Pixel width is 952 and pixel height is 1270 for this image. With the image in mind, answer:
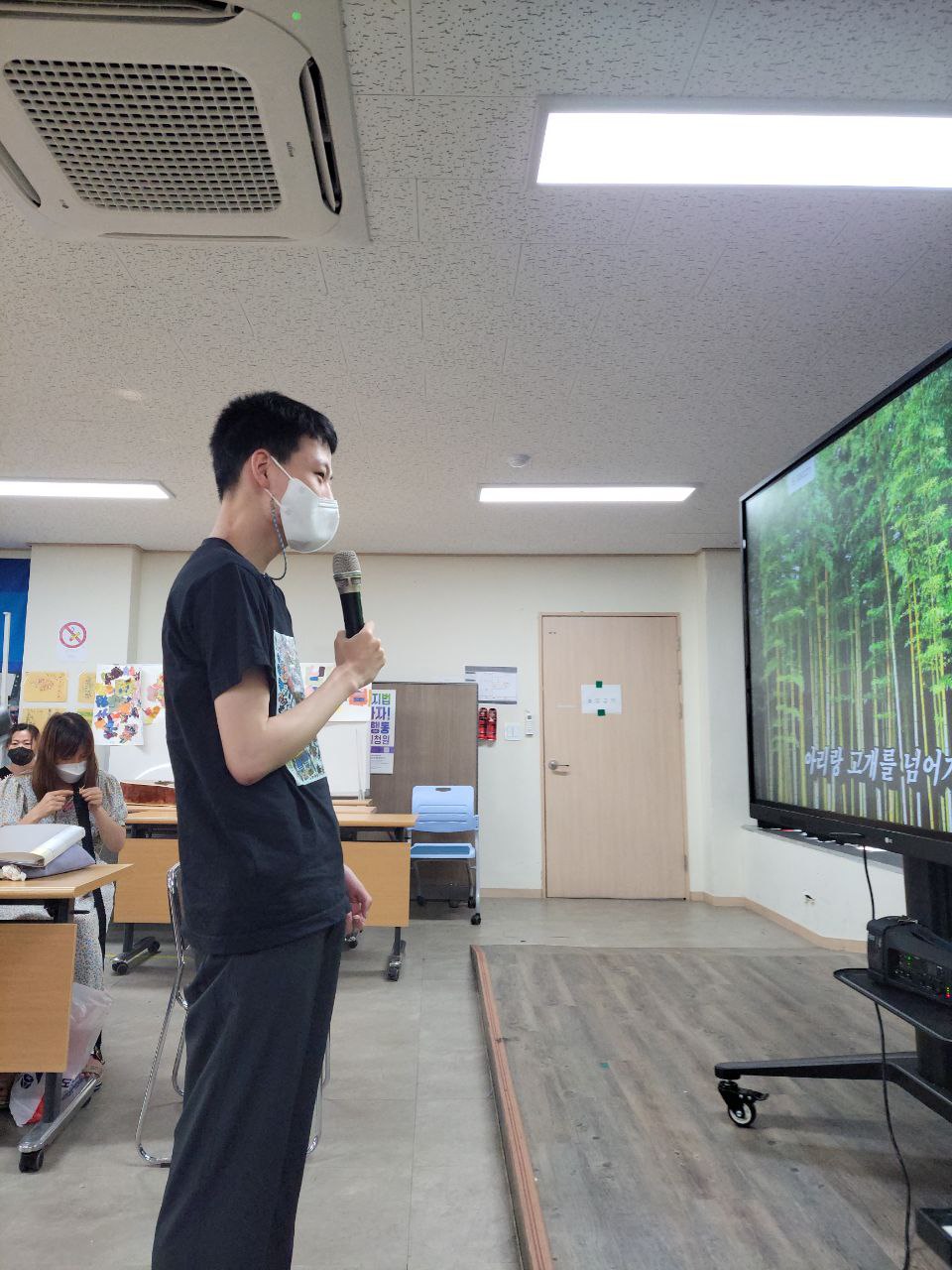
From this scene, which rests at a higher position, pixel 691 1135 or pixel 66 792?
pixel 66 792

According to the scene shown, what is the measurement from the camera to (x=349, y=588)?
1.32 m

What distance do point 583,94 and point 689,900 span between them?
5.41m

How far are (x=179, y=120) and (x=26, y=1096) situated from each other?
2.74m

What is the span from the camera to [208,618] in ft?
3.47

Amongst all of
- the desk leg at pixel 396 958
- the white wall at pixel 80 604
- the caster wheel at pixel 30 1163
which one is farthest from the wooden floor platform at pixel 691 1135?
the white wall at pixel 80 604

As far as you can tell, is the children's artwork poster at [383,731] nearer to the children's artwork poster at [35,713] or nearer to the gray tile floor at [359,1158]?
the gray tile floor at [359,1158]

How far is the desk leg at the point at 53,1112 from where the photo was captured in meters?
2.05

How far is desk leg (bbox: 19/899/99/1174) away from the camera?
Answer: 2.05 metres

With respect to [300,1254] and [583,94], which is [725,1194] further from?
[583,94]

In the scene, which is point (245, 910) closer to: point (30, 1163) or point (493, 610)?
point (30, 1163)

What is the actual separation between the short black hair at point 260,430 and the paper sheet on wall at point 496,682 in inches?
192

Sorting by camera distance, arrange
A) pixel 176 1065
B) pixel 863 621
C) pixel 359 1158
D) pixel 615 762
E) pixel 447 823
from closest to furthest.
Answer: pixel 863 621
pixel 359 1158
pixel 176 1065
pixel 447 823
pixel 615 762

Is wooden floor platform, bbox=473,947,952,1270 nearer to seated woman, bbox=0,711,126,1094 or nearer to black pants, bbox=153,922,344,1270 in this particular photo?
black pants, bbox=153,922,344,1270

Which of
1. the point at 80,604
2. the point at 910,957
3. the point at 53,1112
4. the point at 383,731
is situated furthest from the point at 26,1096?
the point at 80,604
